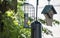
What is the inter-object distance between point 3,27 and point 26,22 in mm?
161

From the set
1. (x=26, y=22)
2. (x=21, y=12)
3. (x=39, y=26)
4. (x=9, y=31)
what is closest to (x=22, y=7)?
(x=21, y=12)

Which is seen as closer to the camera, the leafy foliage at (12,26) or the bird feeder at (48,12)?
the leafy foliage at (12,26)

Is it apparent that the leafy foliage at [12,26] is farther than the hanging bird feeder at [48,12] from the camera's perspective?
No

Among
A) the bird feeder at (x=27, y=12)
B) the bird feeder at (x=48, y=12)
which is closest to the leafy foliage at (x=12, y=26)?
the bird feeder at (x=27, y=12)

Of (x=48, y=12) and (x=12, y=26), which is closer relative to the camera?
(x=12, y=26)

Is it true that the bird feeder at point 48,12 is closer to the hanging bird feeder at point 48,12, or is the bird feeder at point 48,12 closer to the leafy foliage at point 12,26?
the hanging bird feeder at point 48,12

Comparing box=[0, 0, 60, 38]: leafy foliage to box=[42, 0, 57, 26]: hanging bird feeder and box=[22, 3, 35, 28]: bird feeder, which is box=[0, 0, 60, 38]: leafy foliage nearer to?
box=[22, 3, 35, 28]: bird feeder

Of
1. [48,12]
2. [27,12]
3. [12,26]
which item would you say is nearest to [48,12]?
[48,12]

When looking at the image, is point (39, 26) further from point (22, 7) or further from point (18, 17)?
point (22, 7)

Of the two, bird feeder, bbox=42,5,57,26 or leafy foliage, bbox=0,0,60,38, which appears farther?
bird feeder, bbox=42,5,57,26

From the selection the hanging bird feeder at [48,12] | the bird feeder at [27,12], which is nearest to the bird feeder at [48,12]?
the hanging bird feeder at [48,12]

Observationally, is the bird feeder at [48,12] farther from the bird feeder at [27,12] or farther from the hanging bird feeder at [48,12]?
the bird feeder at [27,12]

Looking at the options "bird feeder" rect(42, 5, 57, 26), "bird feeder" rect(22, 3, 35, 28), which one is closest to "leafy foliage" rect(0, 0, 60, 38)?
"bird feeder" rect(22, 3, 35, 28)

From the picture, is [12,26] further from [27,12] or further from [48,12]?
[48,12]
